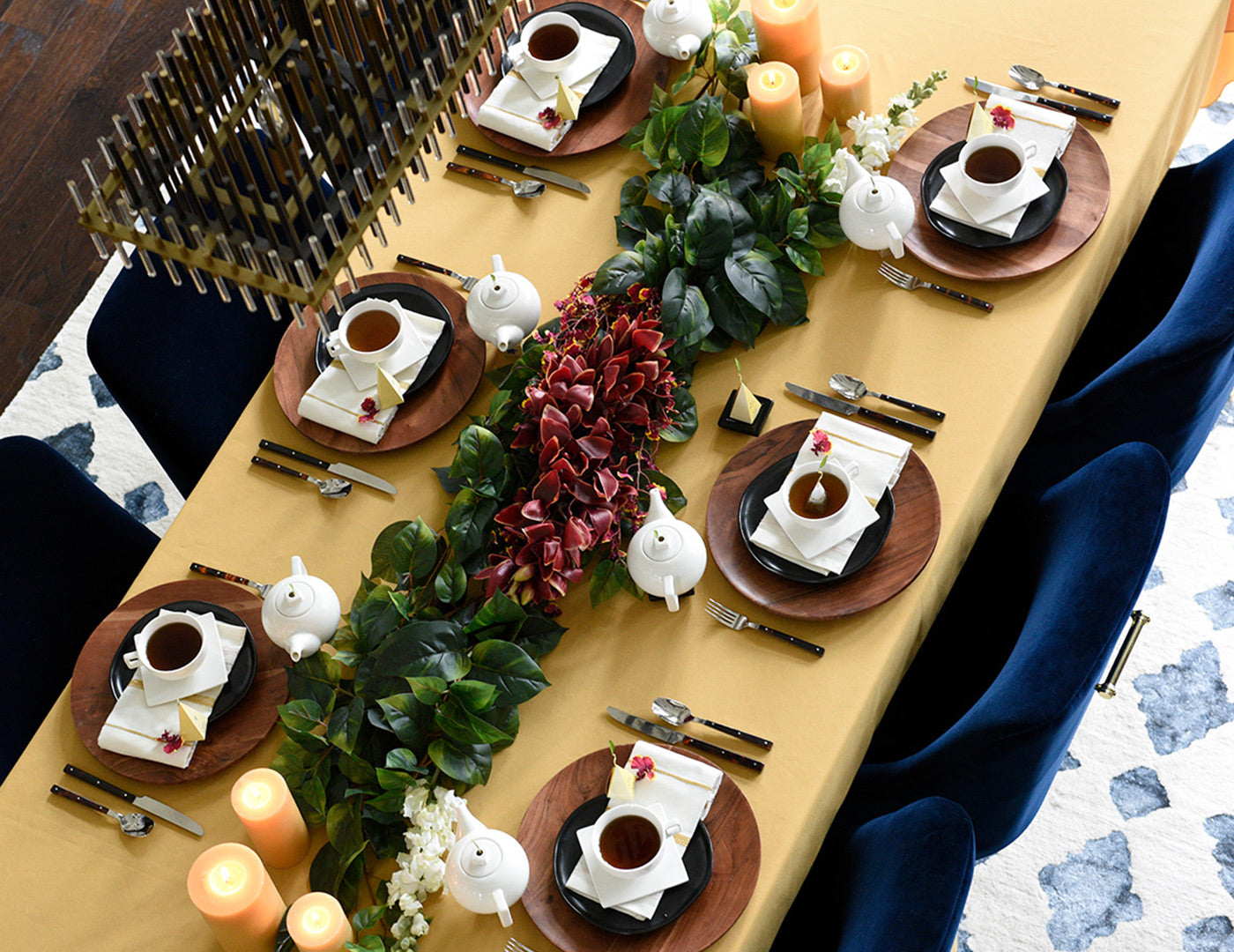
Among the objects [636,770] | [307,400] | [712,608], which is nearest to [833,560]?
[712,608]

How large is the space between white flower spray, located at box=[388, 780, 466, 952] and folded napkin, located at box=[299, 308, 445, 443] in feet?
1.98

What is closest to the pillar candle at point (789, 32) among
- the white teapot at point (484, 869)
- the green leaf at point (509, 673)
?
the green leaf at point (509, 673)

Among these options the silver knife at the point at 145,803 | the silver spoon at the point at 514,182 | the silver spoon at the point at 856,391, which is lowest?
the silver knife at the point at 145,803

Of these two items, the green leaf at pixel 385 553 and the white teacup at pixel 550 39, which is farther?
the white teacup at pixel 550 39

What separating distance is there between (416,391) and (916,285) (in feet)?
2.55

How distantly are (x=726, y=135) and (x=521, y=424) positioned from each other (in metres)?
0.58

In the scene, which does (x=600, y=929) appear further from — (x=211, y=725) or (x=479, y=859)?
(x=211, y=725)

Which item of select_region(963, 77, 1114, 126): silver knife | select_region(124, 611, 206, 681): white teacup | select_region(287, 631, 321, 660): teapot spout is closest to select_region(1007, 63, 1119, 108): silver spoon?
select_region(963, 77, 1114, 126): silver knife

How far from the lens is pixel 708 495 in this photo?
187 centimetres

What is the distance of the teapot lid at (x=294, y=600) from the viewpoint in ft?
5.56

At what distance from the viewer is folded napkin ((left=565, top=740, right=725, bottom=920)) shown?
159cm

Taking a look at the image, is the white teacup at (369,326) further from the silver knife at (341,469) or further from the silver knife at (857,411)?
the silver knife at (857,411)

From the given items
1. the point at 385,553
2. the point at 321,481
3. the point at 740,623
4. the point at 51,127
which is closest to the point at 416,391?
the point at 321,481

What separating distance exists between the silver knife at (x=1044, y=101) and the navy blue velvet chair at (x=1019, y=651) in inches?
24.6
